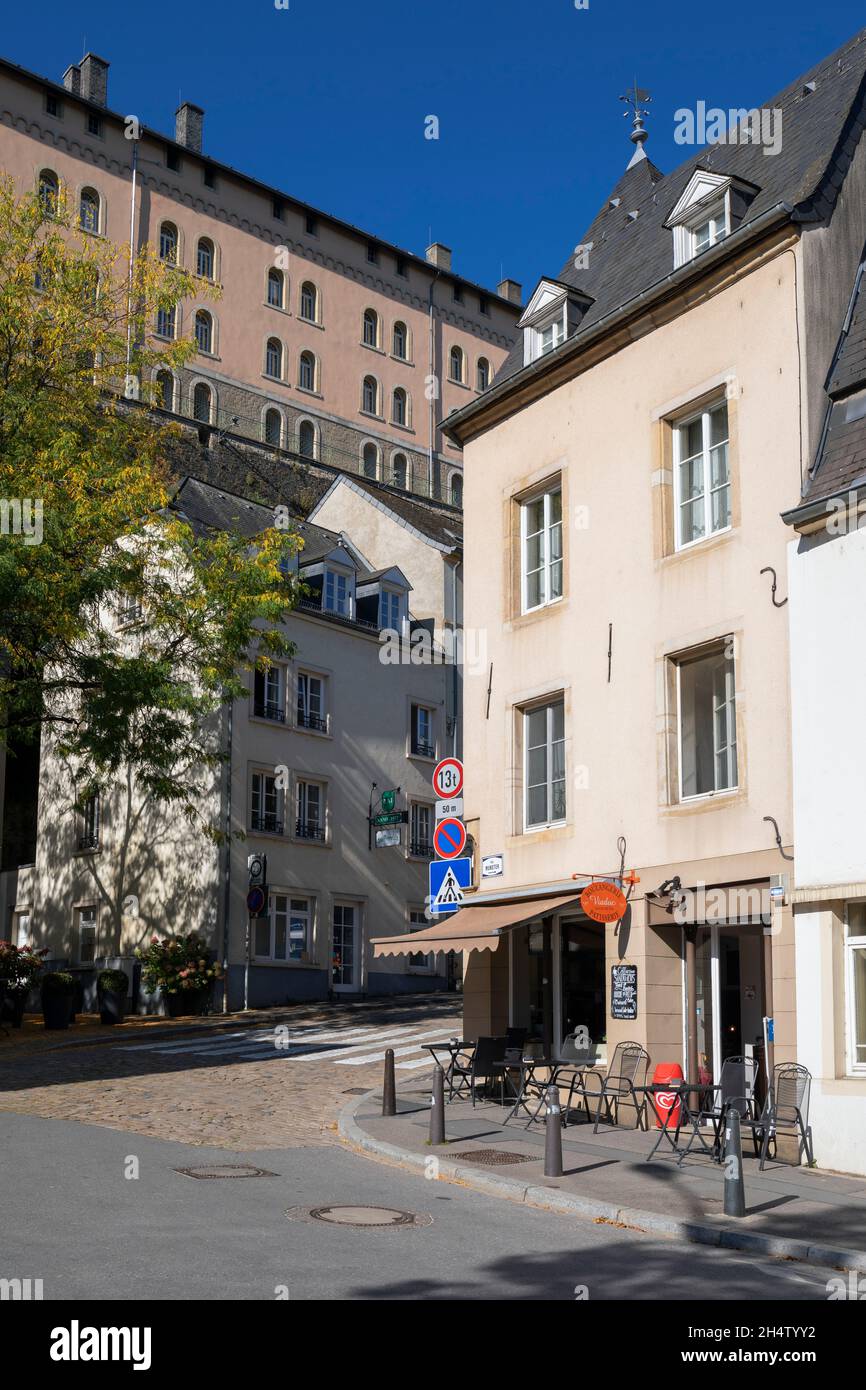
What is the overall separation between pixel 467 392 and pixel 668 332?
47.2m

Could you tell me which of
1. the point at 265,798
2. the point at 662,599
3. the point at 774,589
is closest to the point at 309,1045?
the point at 265,798

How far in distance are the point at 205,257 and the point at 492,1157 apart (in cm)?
4658

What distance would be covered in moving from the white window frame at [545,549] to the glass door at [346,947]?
16.4 metres

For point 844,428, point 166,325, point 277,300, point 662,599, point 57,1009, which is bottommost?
point 57,1009

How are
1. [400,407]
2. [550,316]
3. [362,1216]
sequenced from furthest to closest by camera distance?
[400,407], [550,316], [362,1216]

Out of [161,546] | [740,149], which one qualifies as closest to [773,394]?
[740,149]

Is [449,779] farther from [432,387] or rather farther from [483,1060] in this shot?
[432,387]

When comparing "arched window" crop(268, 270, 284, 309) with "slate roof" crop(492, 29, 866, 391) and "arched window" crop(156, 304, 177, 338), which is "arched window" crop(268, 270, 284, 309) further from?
"slate roof" crop(492, 29, 866, 391)

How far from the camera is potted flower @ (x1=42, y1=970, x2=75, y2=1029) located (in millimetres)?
26812

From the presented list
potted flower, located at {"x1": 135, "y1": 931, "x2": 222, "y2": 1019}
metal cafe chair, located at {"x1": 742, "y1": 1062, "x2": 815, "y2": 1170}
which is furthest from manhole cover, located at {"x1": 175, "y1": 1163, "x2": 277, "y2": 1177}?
potted flower, located at {"x1": 135, "y1": 931, "x2": 222, "y2": 1019}

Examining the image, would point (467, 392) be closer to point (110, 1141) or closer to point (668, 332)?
point (668, 332)

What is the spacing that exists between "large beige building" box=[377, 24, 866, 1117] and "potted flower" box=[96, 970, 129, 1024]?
34.8 feet

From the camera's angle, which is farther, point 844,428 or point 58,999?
point 58,999

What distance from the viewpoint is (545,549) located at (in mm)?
19688
